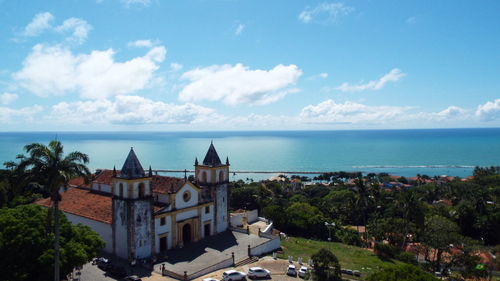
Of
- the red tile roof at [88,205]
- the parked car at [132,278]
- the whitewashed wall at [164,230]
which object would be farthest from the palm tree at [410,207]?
the parked car at [132,278]

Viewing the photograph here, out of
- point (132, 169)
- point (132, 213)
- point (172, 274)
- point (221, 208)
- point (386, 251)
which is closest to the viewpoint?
point (172, 274)

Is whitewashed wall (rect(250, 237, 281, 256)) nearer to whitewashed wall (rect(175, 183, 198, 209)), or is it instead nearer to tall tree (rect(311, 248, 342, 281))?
tall tree (rect(311, 248, 342, 281))

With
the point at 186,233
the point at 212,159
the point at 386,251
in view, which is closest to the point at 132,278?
the point at 186,233

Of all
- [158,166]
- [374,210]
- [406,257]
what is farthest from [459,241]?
[158,166]

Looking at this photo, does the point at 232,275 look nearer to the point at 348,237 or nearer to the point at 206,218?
the point at 206,218

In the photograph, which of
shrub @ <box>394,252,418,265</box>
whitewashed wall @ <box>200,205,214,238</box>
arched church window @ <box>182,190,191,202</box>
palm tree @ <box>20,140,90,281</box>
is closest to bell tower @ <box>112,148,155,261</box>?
arched church window @ <box>182,190,191,202</box>

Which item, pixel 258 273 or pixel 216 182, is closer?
pixel 258 273
